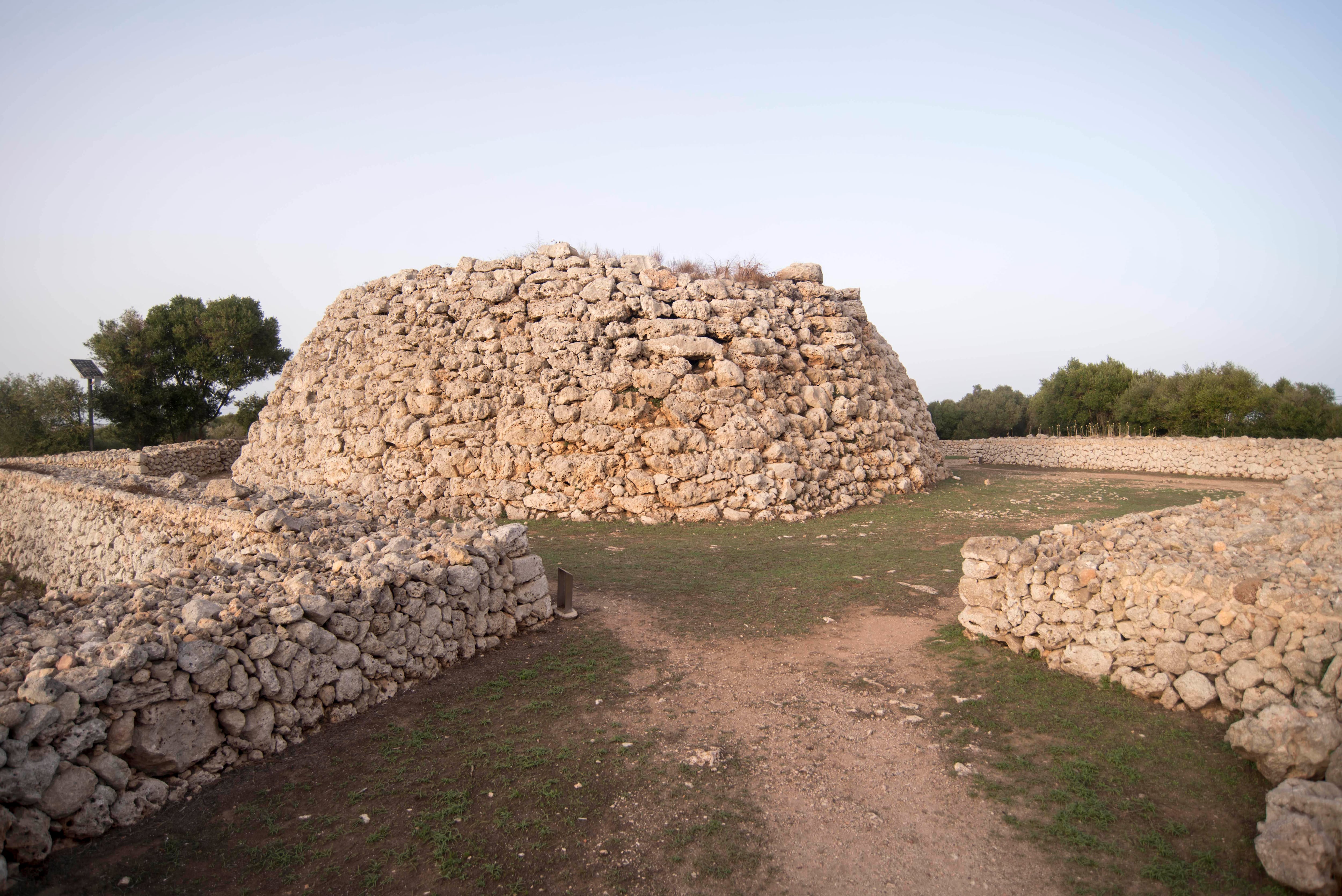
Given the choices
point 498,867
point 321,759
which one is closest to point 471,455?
point 321,759

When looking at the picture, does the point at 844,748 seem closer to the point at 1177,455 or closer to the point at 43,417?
the point at 1177,455

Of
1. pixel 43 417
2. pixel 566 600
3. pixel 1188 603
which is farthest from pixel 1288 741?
pixel 43 417

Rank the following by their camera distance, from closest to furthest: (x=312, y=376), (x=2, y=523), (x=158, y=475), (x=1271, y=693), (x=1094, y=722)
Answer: (x=1271, y=693) < (x=1094, y=722) < (x=2, y=523) < (x=312, y=376) < (x=158, y=475)

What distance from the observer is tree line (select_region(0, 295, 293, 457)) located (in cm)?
2948

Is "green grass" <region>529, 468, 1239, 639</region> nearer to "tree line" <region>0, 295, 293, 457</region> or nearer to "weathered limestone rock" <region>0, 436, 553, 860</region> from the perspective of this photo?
"weathered limestone rock" <region>0, 436, 553, 860</region>

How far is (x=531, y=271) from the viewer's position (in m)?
15.0

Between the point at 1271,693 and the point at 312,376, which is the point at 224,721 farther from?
the point at 312,376

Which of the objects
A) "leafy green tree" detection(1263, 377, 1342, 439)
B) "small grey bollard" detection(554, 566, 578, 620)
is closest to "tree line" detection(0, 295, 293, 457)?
"small grey bollard" detection(554, 566, 578, 620)

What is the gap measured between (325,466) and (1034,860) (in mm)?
14783

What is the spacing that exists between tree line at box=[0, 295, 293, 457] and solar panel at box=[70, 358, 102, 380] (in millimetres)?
2280

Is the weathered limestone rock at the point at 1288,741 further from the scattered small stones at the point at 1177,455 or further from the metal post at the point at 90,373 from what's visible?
the metal post at the point at 90,373

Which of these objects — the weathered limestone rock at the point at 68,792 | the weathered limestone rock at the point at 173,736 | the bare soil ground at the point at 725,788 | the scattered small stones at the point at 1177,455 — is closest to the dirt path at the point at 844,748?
the bare soil ground at the point at 725,788

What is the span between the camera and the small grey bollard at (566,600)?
7066 mm

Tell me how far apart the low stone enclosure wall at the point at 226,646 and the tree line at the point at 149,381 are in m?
26.9
